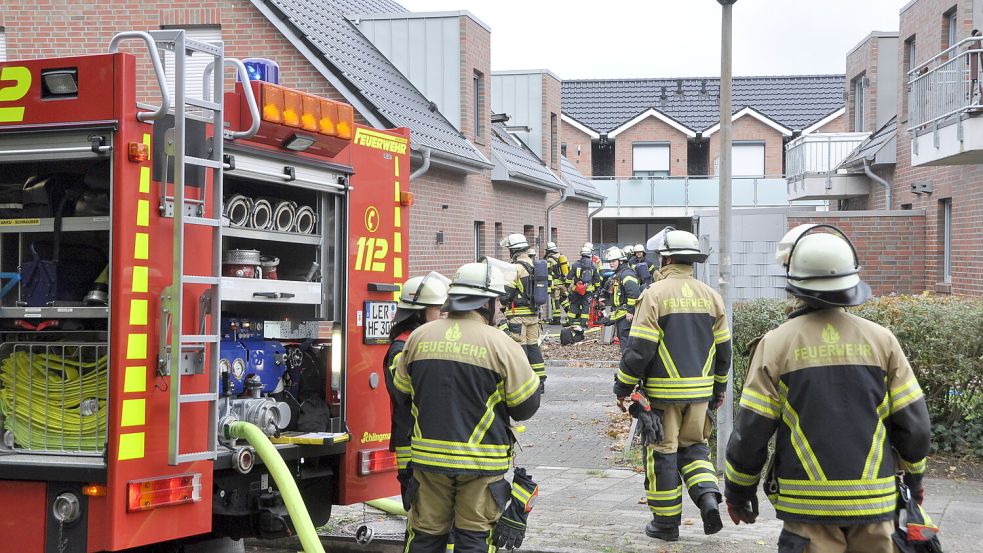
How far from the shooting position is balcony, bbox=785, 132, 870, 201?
23922mm

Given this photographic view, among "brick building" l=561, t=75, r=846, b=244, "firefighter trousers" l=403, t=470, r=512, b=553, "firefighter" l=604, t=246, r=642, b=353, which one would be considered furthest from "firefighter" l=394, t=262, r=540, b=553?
"brick building" l=561, t=75, r=846, b=244

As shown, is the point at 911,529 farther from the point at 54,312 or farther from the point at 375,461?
the point at 54,312

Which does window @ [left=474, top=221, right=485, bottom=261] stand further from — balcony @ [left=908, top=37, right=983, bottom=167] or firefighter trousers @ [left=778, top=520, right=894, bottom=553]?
firefighter trousers @ [left=778, top=520, right=894, bottom=553]

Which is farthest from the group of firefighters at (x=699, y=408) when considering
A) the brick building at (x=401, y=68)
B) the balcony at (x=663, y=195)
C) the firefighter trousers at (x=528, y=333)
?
the balcony at (x=663, y=195)

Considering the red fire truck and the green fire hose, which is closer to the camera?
the red fire truck

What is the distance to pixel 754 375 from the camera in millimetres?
4137

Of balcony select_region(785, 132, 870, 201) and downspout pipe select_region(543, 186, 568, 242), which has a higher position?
balcony select_region(785, 132, 870, 201)

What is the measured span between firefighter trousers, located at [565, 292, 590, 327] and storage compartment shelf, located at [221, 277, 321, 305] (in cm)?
1627

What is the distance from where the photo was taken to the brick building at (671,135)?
41.2 m

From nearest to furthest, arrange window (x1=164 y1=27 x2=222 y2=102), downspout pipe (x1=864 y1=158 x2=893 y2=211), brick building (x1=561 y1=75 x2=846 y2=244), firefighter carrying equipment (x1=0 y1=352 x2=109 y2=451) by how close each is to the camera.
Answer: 1. firefighter carrying equipment (x1=0 y1=352 x2=109 y2=451)
2. window (x1=164 y1=27 x2=222 y2=102)
3. downspout pipe (x1=864 y1=158 x2=893 y2=211)
4. brick building (x1=561 y1=75 x2=846 y2=244)

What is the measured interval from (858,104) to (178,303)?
24318mm

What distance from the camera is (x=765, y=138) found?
43438mm

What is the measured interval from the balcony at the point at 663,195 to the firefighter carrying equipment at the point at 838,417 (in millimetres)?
35794

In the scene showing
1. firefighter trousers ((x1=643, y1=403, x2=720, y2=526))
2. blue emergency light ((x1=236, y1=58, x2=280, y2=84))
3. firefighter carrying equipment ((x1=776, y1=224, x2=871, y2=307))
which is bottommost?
firefighter trousers ((x1=643, y1=403, x2=720, y2=526))
